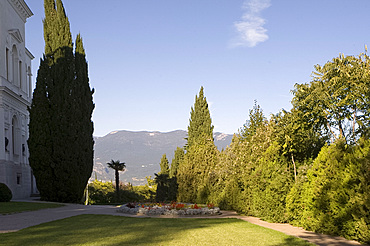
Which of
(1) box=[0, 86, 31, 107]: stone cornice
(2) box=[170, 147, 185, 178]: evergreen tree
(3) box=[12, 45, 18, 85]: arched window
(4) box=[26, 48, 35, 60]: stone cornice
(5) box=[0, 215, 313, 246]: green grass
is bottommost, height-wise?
(5) box=[0, 215, 313, 246]: green grass

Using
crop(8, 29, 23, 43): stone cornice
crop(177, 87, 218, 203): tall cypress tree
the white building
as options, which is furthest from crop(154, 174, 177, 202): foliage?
crop(8, 29, 23, 43): stone cornice

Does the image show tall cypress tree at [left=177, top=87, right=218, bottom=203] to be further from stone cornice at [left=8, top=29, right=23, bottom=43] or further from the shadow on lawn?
stone cornice at [left=8, top=29, right=23, bottom=43]

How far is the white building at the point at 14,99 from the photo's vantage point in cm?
2886

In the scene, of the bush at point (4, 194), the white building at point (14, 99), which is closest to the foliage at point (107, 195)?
the white building at point (14, 99)

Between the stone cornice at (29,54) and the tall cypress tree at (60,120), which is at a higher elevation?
the stone cornice at (29,54)

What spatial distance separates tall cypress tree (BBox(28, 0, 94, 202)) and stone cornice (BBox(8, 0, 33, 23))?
7.15 m

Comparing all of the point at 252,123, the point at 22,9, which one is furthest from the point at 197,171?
the point at 22,9

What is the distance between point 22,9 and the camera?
34.5 metres

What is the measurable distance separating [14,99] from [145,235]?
970 inches

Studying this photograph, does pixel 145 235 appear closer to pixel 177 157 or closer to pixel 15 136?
A: pixel 15 136

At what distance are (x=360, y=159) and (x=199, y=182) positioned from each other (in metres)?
18.5

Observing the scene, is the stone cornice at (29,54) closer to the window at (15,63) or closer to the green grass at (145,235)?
the window at (15,63)

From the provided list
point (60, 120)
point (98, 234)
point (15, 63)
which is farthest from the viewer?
point (15, 63)

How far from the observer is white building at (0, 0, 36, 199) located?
2886cm
